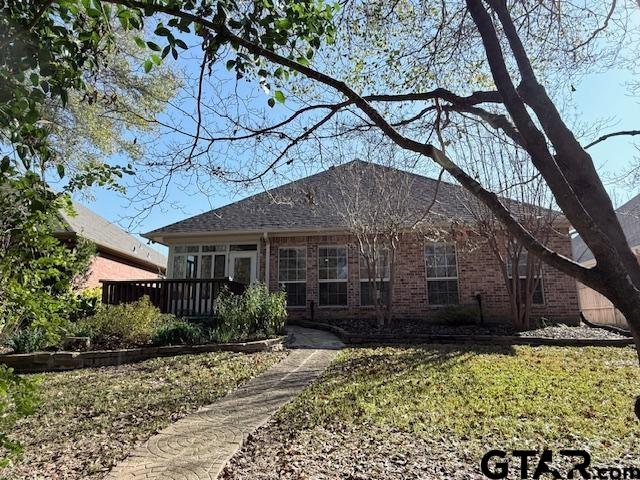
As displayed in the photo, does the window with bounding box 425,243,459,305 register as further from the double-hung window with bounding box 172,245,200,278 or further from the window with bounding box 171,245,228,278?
the double-hung window with bounding box 172,245,200,278

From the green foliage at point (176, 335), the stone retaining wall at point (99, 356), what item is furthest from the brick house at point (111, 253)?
the green foliage at point (176, 335)

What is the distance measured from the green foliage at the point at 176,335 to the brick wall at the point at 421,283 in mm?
5578

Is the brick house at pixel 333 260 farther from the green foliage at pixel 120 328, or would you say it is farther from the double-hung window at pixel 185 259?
the green foliage at pixel 120 328

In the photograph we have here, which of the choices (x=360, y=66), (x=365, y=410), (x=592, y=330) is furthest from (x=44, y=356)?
(x=592, y=330)

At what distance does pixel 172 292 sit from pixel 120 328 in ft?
9.39

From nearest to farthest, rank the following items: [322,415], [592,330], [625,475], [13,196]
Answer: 1. [13,196]
2. [625,475]
3. [322,415]
4. [592,330]

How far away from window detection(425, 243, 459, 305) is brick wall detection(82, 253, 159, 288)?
1225 cm

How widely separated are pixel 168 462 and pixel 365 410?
88.8 inches

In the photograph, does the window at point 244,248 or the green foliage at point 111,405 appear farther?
the window at point 244,248

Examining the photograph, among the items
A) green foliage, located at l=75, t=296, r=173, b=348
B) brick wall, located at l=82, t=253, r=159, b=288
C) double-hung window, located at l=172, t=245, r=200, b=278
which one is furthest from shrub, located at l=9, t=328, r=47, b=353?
brick wall, located at l=82, t=253, r=159, b=288

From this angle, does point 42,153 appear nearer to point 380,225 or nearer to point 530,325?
point 380,225

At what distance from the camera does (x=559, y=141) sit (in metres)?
2.52

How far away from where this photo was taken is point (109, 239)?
63.1ft

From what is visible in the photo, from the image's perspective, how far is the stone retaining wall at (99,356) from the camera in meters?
7.91
